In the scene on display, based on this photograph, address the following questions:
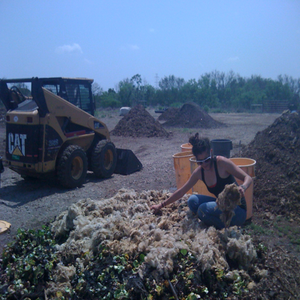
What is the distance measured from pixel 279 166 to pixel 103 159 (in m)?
4.53

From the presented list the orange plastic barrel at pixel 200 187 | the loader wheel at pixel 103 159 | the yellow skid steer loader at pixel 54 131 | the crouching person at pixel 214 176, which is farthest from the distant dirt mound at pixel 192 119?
the crouching person at pixel 214 176

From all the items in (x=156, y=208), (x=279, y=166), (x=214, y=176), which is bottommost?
(x=156, y=208)

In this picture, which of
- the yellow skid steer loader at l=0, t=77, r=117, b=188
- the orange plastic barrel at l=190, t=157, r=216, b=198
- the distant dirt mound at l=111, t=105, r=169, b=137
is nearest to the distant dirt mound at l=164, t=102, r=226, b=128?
the distant dirt mound at l=111, t=105, r=169, b=137

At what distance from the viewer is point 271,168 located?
6.57m

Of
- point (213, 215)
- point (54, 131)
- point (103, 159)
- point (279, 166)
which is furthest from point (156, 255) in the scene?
point (103, 159)

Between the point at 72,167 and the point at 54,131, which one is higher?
the point at 54,131

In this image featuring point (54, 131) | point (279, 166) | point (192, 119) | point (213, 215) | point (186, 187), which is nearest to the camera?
point (213, 215)

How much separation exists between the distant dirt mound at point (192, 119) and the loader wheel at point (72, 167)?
53.9 feet

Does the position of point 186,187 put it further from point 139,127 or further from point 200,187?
point 139,127

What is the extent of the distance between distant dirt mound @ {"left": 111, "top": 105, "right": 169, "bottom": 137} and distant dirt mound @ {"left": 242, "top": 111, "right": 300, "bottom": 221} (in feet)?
34.3

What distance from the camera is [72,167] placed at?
302 inches

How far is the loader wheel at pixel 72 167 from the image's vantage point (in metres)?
7.11

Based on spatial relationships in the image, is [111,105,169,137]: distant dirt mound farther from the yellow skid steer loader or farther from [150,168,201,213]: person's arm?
[150,168,201,213]: person's arm

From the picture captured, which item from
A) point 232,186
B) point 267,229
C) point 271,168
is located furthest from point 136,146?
point 232,186
